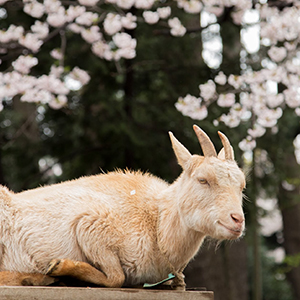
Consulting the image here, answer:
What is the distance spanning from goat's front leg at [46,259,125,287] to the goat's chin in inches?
31.7

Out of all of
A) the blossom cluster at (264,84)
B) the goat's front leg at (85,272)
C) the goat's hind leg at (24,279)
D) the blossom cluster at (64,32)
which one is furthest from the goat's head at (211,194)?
the blossom cluster at (64,32)

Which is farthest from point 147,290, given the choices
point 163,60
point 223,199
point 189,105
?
point 163,60

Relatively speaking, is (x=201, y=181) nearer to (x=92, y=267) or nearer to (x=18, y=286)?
(x=92, y=267)

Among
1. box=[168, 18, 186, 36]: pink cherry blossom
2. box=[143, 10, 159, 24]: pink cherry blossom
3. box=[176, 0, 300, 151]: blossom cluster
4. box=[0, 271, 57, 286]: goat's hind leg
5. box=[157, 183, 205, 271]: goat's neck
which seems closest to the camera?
box=[0, 271, 57, 286]: goat's hind leg

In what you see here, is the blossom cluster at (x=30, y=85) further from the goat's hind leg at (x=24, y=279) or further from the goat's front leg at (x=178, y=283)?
the goat's front leg at (x=178, y=283)

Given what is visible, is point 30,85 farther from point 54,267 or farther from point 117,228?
point 54,267

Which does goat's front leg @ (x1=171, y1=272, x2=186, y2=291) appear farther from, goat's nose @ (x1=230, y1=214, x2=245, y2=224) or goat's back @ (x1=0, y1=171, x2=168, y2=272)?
goat's nose @ (x1=230, y1=214, x2=245, y2=224)

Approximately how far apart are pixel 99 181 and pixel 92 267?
0.81 m

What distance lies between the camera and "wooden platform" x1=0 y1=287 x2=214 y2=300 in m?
3.53

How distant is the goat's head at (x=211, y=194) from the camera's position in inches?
143

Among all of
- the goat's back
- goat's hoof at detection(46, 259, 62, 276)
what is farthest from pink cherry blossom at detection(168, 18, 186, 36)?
goat's hoof at detection(46, 259, 62, 276)

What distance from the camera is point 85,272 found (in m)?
3.69

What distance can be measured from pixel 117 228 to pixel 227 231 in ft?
2.85

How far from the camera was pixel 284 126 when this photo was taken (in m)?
11.8
